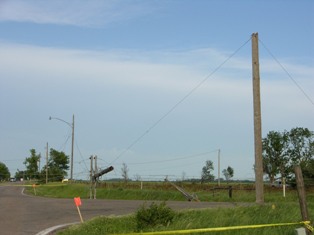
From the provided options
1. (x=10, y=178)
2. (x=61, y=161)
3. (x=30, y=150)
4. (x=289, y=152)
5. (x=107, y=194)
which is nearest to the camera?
(x=107, y=194)

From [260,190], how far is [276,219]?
19.6 feet

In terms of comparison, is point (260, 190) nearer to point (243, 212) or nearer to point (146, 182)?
point (243, 212)

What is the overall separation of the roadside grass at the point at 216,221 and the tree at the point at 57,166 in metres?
86.1

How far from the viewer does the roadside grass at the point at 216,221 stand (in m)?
11.1

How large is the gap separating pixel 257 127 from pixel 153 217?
7.20 metres

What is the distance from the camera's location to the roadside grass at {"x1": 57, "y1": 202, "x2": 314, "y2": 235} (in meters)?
11.1

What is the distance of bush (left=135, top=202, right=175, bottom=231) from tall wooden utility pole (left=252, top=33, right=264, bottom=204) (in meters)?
5.97

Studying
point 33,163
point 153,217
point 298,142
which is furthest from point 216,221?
point 33,163

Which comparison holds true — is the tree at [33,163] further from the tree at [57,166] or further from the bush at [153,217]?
the bush at [153,217]

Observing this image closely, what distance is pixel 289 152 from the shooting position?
75375mm

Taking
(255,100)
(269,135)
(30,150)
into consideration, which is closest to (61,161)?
(30,150)

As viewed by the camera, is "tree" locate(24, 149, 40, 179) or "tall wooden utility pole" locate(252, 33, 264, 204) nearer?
"tall wooden utility pole" locate(252, 33, 264, 204)

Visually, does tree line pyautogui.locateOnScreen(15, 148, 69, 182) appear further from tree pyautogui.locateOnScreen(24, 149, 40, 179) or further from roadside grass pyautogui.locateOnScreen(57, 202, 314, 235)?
roadside grass pyautogui.locateOnScreen(57, 202, 314, 235)


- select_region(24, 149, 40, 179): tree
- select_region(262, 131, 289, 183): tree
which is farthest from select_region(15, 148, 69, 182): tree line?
select_region(262, 131, 289, 183): tree
